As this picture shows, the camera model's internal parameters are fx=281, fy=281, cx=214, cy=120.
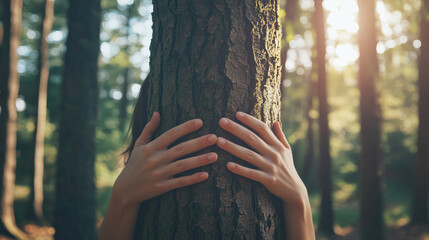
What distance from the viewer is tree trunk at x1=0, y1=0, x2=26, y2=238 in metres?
8.37

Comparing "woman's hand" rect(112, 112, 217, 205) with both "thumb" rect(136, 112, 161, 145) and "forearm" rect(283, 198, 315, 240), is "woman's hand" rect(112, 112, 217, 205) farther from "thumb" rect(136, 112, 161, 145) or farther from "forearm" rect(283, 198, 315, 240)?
"forearm" rect(283, 198, 315, 240)

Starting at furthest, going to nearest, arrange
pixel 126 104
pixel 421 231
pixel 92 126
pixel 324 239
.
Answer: pixel 126 104
pixel 421 231
pixel 324 239
pixel 92 126

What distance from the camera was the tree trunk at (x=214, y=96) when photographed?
1.39m

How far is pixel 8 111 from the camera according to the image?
851 cm

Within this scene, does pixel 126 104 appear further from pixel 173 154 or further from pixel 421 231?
Result: pixel 173 154

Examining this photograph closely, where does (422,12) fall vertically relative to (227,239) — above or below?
above

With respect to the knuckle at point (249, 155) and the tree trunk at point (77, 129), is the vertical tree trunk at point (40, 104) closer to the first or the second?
the tree trunk at point (77, 129)

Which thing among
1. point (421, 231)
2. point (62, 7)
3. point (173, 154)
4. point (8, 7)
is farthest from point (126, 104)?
point (173, 154)

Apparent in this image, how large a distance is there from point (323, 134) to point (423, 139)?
172 inches

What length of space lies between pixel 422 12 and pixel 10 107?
37.6 ft

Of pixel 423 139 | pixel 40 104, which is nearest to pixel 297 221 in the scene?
pixel 40 104

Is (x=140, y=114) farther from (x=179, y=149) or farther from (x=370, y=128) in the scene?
(x=370, y=128)

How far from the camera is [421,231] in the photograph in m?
10.3

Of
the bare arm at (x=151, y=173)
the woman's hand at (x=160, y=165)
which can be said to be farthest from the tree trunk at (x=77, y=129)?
the woman's hand at (x=160, y=165)
